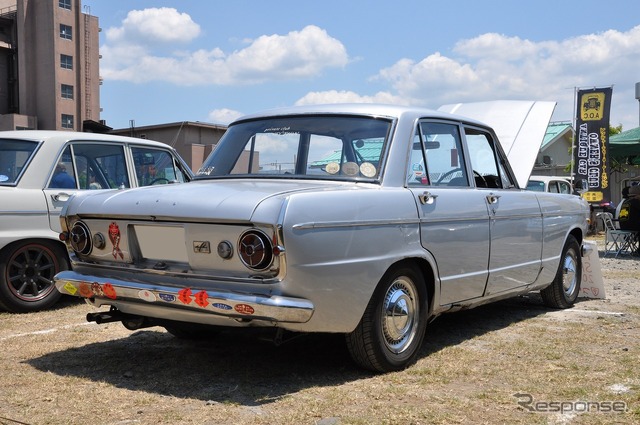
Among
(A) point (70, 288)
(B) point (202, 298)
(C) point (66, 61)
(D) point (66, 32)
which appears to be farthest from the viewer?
(C) point (66, 61)

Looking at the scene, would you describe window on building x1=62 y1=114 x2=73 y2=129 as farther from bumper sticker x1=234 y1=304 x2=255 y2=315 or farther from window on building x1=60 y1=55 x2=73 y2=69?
bumper sticker x1=234 y1=304 x2=255 y2=315

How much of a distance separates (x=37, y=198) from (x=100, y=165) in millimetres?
917

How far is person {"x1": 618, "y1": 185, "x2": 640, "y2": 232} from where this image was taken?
13.9 m

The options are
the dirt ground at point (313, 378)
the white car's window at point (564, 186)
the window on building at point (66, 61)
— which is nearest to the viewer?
the dirt ground at point (313, 378)

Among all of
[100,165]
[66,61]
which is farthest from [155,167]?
[66,61]

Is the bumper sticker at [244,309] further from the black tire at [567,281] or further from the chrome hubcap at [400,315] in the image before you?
the black tire at [567,281]

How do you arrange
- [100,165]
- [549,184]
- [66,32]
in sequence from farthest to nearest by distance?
[66,32]
[549,184]
[100,165]

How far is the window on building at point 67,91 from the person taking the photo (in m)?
53.3

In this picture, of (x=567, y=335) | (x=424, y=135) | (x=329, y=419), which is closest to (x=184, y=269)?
(x=329, y=419)

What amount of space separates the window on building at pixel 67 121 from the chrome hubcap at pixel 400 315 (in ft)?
172

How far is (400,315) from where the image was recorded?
15.4 feet

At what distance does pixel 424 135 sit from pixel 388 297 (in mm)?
1302

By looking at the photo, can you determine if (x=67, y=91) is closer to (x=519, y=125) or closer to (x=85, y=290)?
(x=519, y=125)

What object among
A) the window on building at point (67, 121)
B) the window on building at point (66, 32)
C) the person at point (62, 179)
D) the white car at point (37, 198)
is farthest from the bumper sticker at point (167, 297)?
the window on building at point (66, 32)
